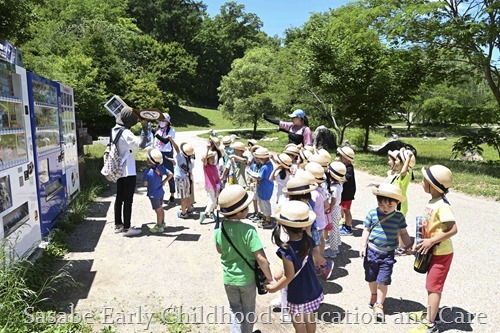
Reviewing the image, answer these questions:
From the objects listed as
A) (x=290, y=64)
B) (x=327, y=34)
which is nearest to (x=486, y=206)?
(x=327, y=34)

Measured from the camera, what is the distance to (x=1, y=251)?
12.0 ft

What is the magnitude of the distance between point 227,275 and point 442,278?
1.98 meters

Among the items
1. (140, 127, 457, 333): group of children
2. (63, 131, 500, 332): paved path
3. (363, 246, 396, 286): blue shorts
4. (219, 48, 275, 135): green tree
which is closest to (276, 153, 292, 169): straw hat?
(140, 127, 457, 333): group of children

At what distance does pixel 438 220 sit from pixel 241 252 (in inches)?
72.3

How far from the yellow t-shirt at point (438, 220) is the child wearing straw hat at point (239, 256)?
1.64m

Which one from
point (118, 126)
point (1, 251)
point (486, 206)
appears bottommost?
point (486, 206)

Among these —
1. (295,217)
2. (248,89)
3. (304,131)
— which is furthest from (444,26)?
(248,89)

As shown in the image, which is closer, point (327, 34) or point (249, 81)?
point (327, 34)

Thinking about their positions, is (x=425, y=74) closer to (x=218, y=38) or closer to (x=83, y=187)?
(x=83, y=187)

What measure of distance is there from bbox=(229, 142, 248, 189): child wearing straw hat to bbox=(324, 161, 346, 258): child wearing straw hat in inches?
100

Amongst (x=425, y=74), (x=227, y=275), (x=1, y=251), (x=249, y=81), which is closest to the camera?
(x=227, y=275)

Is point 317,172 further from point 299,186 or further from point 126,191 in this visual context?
point 126,191

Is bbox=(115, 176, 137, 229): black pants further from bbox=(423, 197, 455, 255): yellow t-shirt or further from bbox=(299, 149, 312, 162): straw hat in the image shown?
bbox=(423, 197, 455, 255): yellow t-shirt

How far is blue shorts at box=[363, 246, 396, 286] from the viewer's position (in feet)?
11.8
